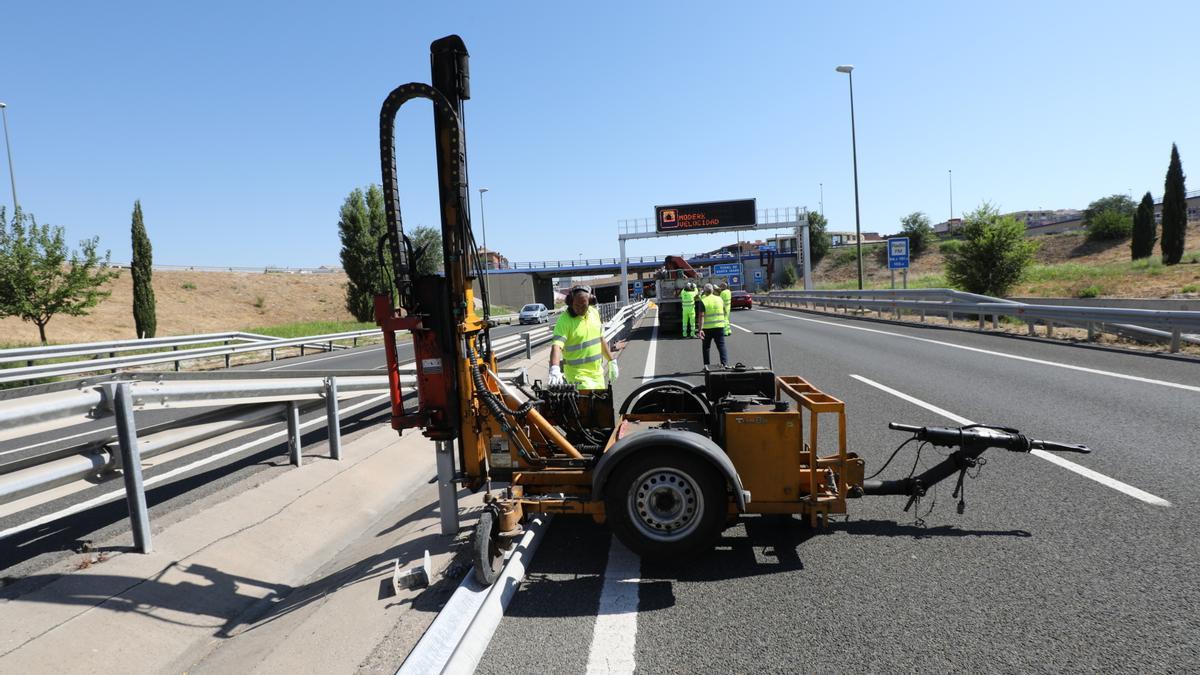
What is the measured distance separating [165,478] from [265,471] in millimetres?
1282

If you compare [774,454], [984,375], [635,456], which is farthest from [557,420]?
[984,375]

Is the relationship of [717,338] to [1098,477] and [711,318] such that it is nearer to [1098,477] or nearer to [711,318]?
[711,318]

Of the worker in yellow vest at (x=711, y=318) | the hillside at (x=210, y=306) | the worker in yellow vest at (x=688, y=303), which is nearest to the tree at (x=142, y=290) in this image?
the hillside at (x=210, y=306)

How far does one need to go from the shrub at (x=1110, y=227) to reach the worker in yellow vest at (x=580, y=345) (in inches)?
2965

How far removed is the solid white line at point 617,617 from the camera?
9.90 ft

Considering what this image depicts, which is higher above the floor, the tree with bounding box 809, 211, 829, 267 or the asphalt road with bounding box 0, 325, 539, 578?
the tree with bounding box 809, 211, 829, 267

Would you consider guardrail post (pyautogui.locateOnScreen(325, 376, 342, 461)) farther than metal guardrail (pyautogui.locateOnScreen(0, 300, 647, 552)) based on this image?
Yes

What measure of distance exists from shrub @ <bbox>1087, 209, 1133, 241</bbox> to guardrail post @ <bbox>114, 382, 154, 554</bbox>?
3098 inches

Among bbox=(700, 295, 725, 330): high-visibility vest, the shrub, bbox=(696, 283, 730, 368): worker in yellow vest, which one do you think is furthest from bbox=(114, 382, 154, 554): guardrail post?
the shrub

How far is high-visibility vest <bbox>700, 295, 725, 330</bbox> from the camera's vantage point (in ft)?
40.8

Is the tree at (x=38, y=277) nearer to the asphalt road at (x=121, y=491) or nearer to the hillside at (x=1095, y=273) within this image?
the asphalt road at (x=121, y=491)

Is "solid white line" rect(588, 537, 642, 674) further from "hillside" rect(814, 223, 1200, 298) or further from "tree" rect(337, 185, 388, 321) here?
"tree" rect(337, 185, 388, 321)

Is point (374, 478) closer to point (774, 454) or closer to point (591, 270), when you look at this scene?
point (774, 454)

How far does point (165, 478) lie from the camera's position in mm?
4559
